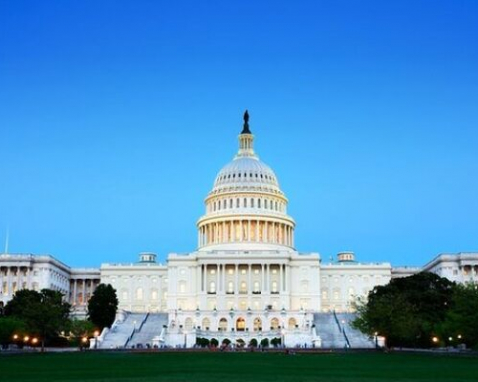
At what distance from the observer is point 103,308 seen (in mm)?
130500

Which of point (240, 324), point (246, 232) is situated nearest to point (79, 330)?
point (240, 324)

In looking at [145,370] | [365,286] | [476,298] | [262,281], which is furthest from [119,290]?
[145,370]

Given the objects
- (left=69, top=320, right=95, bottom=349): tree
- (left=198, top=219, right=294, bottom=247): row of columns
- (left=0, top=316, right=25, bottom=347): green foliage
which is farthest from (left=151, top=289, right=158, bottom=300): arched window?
(left=0, top=316, right=25, bottom=347): green foliage

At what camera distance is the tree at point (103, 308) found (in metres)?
130

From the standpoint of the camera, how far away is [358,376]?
1598 inches

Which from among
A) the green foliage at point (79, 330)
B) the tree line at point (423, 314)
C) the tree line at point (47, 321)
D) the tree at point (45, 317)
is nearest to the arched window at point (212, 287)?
the tree line at point (47, 321)

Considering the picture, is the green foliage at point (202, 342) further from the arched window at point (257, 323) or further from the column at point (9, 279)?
the column at point (9, 279)

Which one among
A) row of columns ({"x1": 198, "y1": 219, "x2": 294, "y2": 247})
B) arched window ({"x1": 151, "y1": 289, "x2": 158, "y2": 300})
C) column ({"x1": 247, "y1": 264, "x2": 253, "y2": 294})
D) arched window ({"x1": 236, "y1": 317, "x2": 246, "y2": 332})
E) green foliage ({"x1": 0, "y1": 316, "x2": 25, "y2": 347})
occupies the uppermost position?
row of columns ({"x1": 198, "y1": 219, "x2": 294, "y2": 247})

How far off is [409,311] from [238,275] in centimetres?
5880

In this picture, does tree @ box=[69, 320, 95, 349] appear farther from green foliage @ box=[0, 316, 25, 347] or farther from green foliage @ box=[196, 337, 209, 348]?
green foliage @ box=[196, 337, 209, 348]

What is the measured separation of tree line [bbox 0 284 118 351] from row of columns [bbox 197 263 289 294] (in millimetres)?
27751

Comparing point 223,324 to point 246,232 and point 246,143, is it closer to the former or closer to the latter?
point 246,232

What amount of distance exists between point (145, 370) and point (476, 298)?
43946mm

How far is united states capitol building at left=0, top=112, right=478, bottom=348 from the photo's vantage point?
135 m
